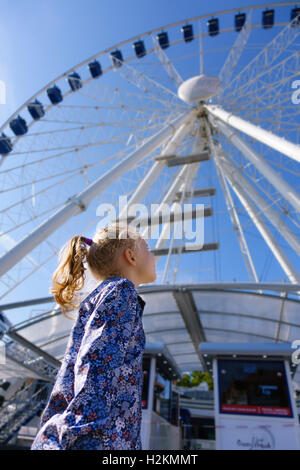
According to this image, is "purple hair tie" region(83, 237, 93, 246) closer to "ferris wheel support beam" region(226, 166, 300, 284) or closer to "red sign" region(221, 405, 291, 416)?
"red sign" region(221, 405, 291, 416)

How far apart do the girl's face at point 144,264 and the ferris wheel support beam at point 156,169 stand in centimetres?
996

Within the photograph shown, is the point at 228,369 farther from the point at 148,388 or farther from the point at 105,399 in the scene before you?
the point at 105,399

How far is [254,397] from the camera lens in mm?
7715

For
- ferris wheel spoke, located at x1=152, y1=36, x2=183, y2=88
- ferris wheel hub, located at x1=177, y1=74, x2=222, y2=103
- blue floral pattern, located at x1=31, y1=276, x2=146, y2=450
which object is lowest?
blue floral pattern, located at x1=31, y1=276, x2=146, y2=450

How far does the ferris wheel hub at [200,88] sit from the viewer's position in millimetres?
16250

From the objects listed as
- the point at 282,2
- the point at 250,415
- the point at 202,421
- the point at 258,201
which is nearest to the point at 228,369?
the point at 250,415

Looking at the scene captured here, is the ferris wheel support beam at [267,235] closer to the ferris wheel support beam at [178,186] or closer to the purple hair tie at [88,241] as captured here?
the ferris wheel support beam at [178,186]

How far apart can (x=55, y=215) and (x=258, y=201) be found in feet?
30.8

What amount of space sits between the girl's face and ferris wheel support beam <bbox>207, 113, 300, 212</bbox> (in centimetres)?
893

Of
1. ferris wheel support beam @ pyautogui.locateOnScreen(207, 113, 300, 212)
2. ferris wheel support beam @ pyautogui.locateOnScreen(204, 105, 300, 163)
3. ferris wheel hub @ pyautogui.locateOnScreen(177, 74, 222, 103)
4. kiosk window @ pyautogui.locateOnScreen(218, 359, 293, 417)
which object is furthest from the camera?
ferris wheel hub @ pyautogui.locateOnScreen(177, 74, 222, 103)

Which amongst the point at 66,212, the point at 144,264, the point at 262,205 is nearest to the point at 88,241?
the point at 144,264

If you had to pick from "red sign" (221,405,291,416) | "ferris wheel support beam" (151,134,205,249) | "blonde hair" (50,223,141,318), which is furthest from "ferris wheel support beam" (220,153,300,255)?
"blonde hair" (50,223,141,318)

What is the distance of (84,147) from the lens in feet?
51.0

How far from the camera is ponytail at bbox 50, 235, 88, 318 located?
1.81m
